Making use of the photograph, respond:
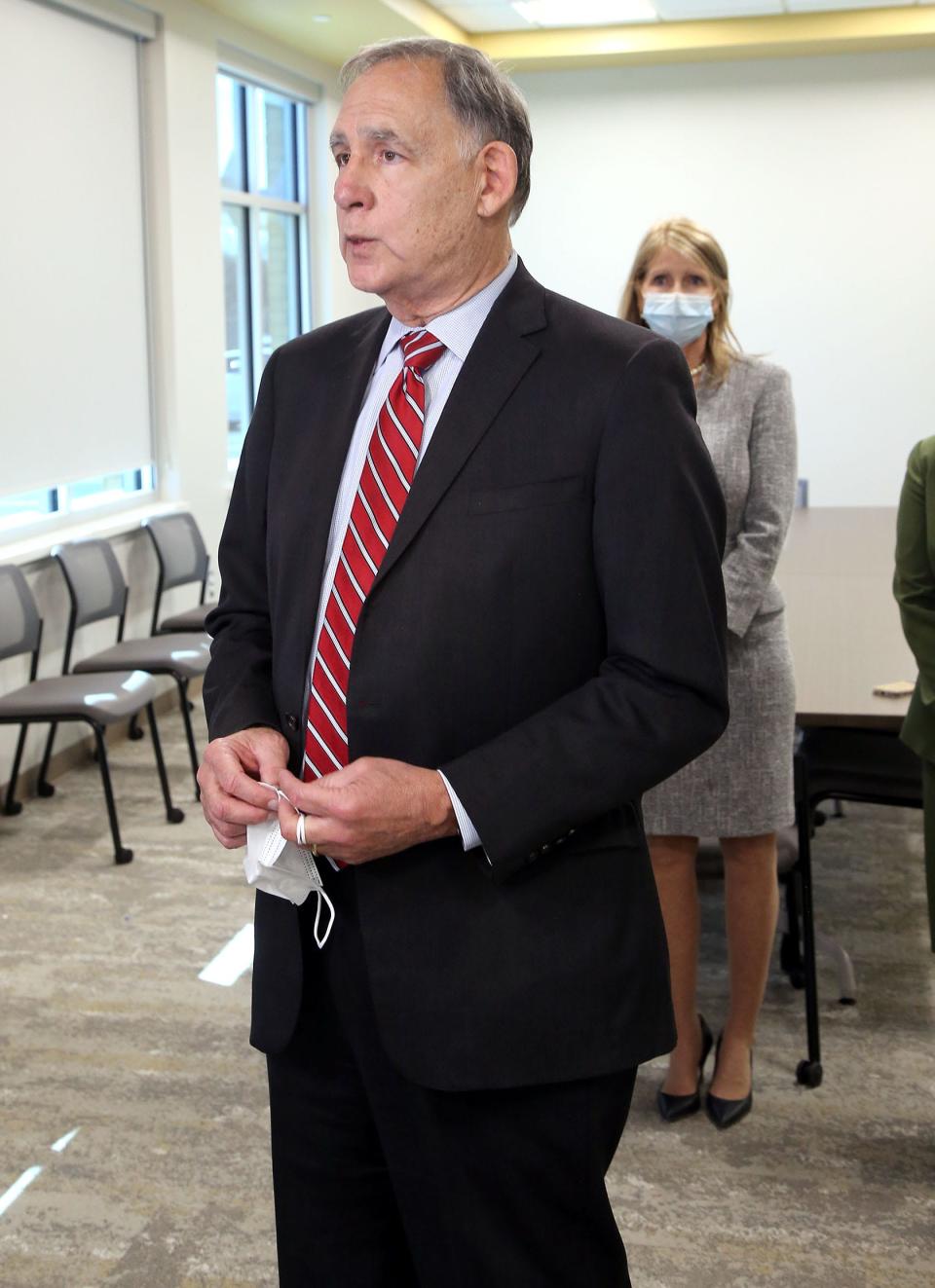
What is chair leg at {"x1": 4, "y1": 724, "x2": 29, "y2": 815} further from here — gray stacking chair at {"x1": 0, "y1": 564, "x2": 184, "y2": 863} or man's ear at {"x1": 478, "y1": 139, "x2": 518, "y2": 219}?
man's ear at {"x1": 478, "y1": 139, "x2": 518, "y2": 219}

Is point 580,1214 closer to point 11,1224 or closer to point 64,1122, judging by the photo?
point 11,1224

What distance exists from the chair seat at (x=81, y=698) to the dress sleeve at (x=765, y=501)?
7.56ft

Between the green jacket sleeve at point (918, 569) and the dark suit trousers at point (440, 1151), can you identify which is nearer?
the dark suit trousers at point (440, 1151)

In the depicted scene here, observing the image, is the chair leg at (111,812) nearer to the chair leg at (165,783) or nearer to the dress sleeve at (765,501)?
the chair leg at (165,783)

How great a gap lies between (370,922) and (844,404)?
8.43m

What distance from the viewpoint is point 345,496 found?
55.2 inches

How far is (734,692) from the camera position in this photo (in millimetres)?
2600

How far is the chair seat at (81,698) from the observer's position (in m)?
4.13

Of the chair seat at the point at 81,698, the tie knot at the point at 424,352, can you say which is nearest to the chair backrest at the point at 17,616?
the chair seat at the point at 81,698

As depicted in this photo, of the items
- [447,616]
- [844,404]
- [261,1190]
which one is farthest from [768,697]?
[844,404]

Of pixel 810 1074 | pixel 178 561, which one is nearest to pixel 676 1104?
pixel 810 1074

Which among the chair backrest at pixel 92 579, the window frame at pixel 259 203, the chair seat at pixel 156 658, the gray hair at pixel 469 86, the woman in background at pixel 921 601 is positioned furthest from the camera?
the window frame at pixel 259 203

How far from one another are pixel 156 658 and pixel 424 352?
361cm

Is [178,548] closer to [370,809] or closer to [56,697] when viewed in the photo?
[56,697]
